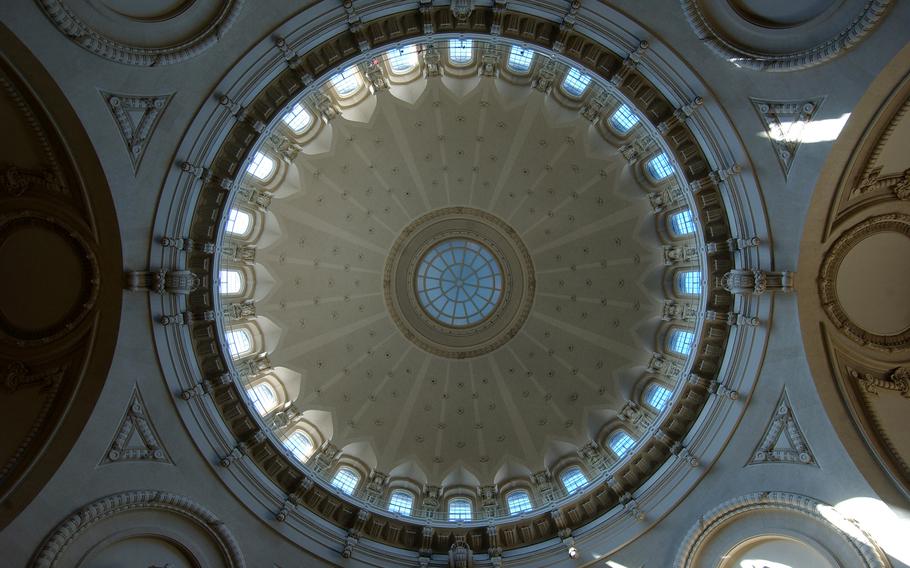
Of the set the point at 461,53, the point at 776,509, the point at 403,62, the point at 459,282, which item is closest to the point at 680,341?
the point at 776,509

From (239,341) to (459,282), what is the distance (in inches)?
572

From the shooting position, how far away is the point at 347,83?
3047 centimetres

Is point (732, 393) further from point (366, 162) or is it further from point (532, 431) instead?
point (366, 162)

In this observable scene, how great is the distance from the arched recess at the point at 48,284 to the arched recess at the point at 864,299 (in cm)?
2600

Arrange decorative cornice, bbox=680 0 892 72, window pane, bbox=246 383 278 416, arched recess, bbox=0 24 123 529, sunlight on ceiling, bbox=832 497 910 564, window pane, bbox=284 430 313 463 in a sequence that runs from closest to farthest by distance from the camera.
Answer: decorative cornice, bbox=680 0 892 72, arched recess, bbox=0 24 123 529, sunlight on ceiling, bbox=832 497 910 564, window pane, bbox=246 383 278 416, window pane, bbox=284 430 313 463

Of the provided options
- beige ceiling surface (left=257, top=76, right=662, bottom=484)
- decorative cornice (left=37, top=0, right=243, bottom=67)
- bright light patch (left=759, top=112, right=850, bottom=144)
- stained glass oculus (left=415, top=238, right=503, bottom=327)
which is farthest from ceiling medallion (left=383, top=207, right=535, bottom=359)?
decorative cornice (left=37, top=0, right=243, bottom=67)

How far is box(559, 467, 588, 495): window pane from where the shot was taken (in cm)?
3089

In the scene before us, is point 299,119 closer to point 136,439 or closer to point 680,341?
point 136,439

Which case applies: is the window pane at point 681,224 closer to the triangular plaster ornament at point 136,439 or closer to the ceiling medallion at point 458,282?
the ceiling medallion at point 458,282

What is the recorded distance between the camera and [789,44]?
64.0 feet

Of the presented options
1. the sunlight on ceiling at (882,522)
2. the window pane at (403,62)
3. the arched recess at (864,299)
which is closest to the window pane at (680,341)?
the arched recess at (864,299)

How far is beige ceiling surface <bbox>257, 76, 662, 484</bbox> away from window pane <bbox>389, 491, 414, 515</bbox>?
141 centimetres

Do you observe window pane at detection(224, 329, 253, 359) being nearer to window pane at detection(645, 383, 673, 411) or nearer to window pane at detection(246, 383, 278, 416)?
window pane at detection(246, 383, 278, 416)

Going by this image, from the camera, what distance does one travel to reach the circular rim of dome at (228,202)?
2156 cm
